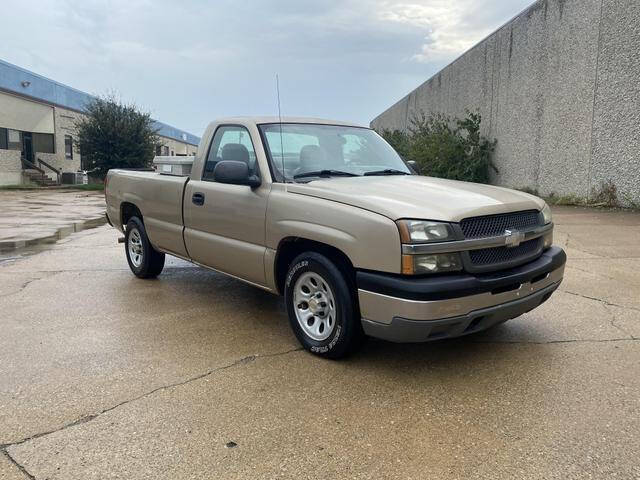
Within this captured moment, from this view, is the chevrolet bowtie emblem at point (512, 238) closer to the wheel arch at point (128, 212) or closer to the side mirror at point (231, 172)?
the side mirror at point (231, 172)

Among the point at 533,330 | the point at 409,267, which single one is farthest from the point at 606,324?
the point at 409,267

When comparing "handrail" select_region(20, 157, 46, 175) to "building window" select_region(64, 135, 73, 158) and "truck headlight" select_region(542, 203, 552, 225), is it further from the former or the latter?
"truck headlight" select_region(542, 203, 552, 225)

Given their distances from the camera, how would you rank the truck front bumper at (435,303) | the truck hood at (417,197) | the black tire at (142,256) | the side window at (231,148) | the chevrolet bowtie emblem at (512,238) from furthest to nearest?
1. the black tire at (142,256)
2. the side window at (231,148)
3. the chevrolet bowtie emblem at (512,238)
4. the truck hood at (417,197)
5. the truck front bumper at (435,303)

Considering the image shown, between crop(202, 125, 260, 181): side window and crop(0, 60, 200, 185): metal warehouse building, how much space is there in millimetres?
30337

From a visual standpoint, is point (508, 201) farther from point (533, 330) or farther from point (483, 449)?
point (483, 449)

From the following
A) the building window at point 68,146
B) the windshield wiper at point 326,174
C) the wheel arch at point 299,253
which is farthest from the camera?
the building window at point 68,146

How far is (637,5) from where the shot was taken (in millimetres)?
11266

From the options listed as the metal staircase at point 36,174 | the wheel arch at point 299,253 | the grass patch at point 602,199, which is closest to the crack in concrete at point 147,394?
the wheel arch at point 299,253

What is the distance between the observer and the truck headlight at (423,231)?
10.8ft

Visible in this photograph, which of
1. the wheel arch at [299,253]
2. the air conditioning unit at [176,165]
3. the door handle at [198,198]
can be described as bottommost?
the wheel arch at [299,253]

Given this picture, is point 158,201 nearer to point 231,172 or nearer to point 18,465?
point 231,172

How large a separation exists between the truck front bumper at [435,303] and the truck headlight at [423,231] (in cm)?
25

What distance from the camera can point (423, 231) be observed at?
3.33 meters

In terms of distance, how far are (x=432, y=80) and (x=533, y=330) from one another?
22933mm
